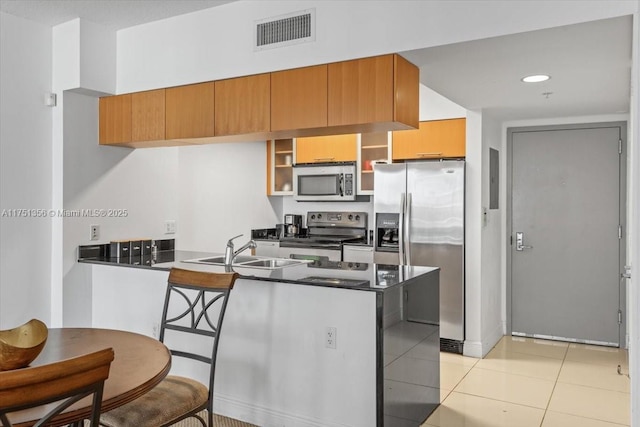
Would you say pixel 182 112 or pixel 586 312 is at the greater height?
pixel 182 112

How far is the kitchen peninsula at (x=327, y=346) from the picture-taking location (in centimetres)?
266

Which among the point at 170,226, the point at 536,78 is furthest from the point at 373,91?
the point at 170,226

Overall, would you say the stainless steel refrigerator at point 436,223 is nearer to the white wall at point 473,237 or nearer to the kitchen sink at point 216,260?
the white wall at point 473,237

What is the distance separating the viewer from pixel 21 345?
1.74 m

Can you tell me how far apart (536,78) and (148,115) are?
267 cm

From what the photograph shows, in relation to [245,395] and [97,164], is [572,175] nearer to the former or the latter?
[245,395]

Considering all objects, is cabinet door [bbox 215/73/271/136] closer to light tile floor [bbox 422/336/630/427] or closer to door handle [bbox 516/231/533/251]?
light tile floor [bbox 422/336/630/427]

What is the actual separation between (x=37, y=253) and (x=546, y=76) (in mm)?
3693

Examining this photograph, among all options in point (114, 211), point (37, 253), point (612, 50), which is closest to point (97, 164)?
point (114, 211)

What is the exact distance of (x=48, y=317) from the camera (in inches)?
148

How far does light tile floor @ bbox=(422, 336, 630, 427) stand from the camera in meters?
3.21

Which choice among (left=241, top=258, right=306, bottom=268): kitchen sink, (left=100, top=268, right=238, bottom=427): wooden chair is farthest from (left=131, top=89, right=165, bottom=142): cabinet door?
(left=100, top=268, right=238, bottom=427): wooden chair

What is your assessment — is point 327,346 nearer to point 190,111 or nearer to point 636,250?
point 636,250

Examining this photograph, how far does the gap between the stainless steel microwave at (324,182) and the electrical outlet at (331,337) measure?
3.02 m
